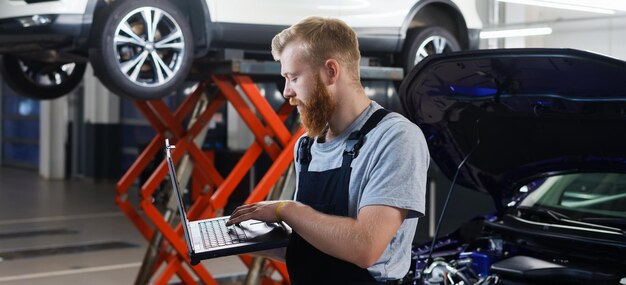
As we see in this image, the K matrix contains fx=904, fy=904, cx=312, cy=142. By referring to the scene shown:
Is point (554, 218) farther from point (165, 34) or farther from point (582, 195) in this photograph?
point (165, 34)

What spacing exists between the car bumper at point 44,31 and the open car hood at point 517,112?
210 cm

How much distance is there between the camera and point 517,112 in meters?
3.67

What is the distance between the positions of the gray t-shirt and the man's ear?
0.13 meters

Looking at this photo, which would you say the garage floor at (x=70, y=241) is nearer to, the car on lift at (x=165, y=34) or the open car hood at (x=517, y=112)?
the car on lift at (x=165, y=34)

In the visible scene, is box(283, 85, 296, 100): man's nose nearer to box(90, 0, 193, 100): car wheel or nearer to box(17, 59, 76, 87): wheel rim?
box(90, 0, 193, 100): car wheel

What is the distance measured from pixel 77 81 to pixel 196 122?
0.95m

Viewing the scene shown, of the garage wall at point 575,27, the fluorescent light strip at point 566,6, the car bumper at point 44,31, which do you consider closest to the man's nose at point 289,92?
the car bumper at point 44,31

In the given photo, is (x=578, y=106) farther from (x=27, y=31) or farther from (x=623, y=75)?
(x=27, y=31)

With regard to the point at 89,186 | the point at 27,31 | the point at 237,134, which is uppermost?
the point at 27,31

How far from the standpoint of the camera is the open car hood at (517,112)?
10.5ft

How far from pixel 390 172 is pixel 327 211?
20cm

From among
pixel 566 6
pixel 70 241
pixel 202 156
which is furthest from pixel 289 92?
pixel 70 241

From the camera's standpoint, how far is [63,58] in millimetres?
5582

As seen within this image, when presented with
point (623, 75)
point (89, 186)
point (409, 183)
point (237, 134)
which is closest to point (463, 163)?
point (623, 75)
